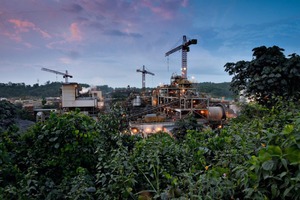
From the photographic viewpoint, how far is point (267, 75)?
4.64 metres

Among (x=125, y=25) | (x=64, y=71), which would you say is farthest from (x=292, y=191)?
(x=64, y=71)

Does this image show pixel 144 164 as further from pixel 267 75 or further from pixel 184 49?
pixel 184 49

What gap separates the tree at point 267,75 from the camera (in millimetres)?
4516

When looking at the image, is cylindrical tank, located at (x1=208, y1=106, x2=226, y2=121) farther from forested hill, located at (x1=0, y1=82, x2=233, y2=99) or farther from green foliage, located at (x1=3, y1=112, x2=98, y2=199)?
green foliage, located at (x1=3, y1=112, x2=98, y2=199)

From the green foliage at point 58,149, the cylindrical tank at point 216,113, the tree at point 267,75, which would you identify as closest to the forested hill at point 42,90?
the cylindrical tank at point 216,113

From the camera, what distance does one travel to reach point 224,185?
1483 millimetres

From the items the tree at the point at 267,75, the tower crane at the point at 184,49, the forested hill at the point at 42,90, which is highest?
the tower crane at the point at 184,49

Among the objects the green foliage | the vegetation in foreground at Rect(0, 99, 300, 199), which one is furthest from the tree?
the green foliage

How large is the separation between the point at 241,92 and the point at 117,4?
14.4 m

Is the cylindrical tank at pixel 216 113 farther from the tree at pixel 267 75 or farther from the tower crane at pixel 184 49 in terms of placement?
the tower crane at pixel 184 49

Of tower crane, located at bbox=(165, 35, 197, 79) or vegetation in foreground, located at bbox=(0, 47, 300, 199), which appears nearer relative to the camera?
vegetation in foreground, located at bbox=(0, 47, 300, 199)

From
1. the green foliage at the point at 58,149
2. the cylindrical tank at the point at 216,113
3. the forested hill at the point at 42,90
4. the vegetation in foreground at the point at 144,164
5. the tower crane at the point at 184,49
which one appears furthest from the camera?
the tower crane at the point at 184,49

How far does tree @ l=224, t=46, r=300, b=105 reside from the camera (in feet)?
14.8

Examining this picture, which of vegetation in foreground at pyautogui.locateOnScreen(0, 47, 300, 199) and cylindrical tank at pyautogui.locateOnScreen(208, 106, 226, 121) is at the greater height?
vegetation in foreground at pyautogui.locateOnScreen(0, 47, 300, 199)
